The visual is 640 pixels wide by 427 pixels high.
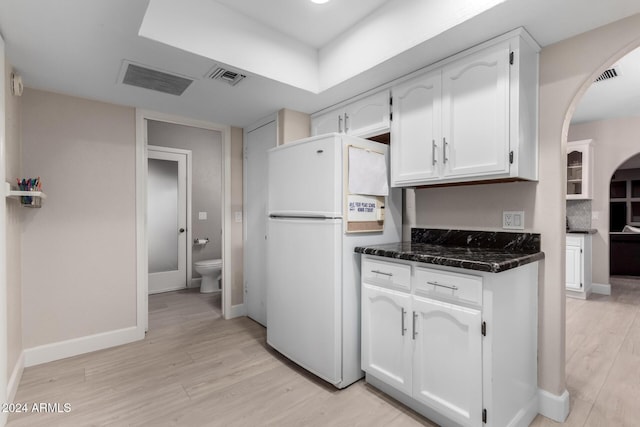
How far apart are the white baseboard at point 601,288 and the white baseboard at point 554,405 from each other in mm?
3596

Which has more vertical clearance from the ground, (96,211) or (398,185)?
(398,185)

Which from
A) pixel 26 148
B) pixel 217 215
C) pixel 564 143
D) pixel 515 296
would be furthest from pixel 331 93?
pixel 217 215

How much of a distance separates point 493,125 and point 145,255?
307 cm

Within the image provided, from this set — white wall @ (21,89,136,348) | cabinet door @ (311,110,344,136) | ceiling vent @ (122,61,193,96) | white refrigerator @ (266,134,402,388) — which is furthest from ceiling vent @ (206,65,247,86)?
white wall @ (21,89,136,348)

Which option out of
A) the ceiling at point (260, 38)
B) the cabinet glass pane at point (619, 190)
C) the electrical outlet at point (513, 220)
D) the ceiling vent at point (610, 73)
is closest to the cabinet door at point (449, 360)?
the electrical outlet at point (513, 220)

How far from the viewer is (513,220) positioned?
6.49 feet

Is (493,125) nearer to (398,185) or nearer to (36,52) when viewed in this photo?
(398,185)

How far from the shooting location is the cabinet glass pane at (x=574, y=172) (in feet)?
14.5

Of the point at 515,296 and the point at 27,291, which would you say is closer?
the point at 515,296

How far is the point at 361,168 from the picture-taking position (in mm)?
2199

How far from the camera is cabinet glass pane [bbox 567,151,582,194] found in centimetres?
443

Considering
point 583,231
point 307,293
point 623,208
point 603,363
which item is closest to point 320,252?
point 307,293

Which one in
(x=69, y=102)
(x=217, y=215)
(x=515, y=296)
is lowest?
(x=515, y=296)

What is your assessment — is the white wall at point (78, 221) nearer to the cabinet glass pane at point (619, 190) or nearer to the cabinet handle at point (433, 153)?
the cabinet handle at point (433, 153)
